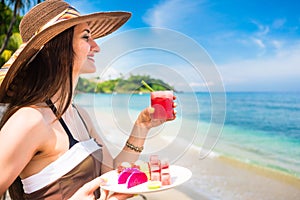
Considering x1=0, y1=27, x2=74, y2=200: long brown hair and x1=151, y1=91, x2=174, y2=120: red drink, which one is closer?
x1=0, y1=27, x2=74, y2=200: long brown hair

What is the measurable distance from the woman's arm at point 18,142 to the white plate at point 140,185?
0.83 ft

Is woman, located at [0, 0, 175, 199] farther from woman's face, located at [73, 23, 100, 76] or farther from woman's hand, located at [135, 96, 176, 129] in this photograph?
woman's hand, located at [135, 96, 176, 129]

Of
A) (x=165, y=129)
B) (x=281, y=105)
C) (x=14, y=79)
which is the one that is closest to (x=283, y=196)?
(x=165, y=129)

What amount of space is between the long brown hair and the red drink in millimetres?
337

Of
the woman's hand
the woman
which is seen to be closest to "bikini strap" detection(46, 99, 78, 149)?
the woman

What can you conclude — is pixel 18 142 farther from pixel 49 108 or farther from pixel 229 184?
pixel 229 184

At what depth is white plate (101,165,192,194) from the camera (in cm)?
107

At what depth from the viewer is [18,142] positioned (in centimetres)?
92

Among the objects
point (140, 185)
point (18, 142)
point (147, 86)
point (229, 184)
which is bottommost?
point (229, 184)

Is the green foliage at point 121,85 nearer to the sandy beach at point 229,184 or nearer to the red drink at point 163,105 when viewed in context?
the red drink at point 163,105

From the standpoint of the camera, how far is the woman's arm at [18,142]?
0.92 metres

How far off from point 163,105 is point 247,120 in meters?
23.2

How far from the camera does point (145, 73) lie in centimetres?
114

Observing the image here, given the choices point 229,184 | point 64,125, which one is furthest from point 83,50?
point 229,184
